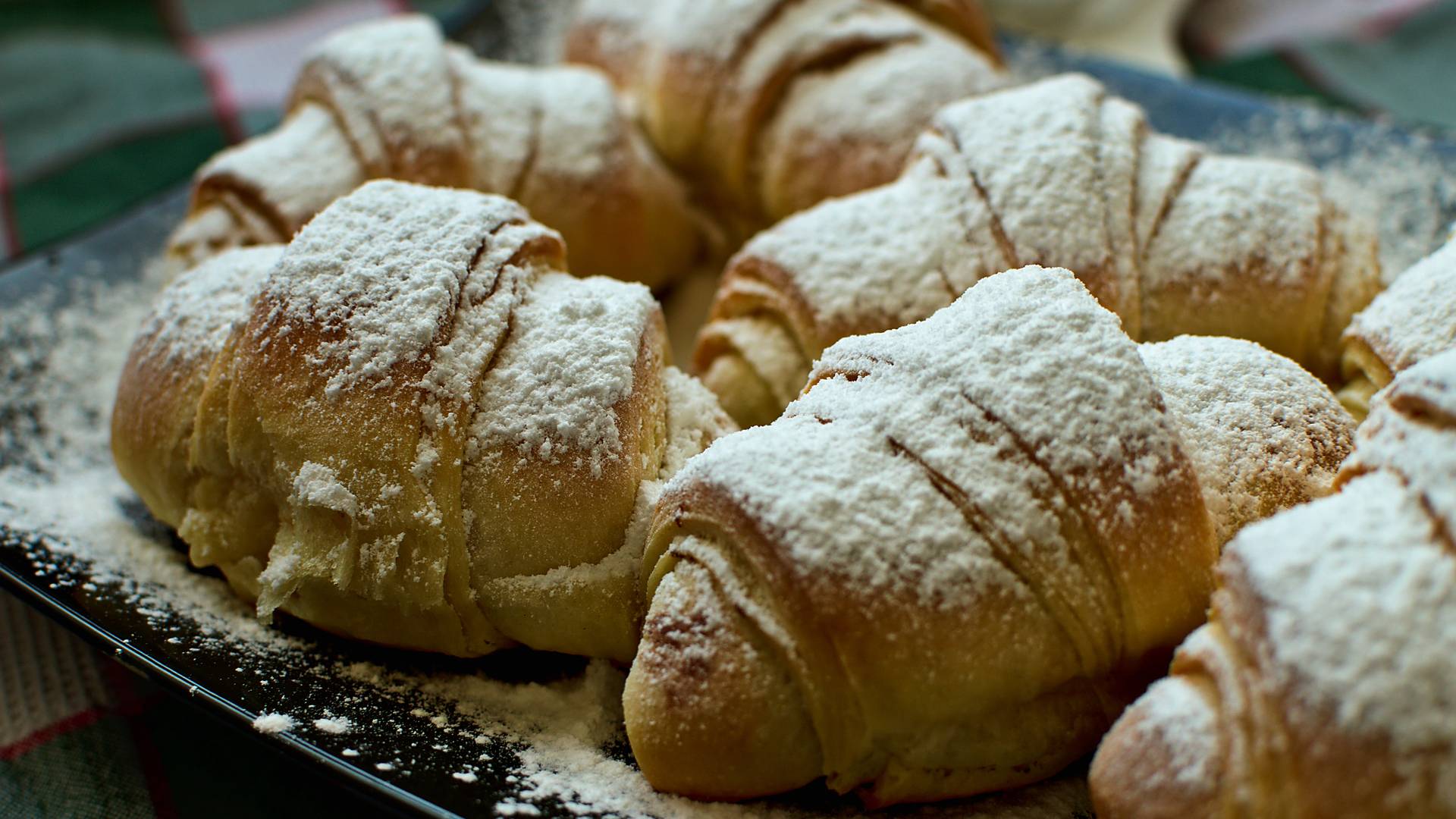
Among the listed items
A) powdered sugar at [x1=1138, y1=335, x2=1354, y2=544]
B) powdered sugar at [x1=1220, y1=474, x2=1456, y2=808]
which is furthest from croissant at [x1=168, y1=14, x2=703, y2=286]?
powdered sugar at [x1=1220, y1=474, x2=1456, y2=808]

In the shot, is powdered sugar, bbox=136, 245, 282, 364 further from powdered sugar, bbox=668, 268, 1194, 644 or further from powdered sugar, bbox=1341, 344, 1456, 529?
powdered sugar, bbox=1341, 344, 1456, 529

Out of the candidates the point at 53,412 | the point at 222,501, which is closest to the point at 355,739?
the point at 222,501

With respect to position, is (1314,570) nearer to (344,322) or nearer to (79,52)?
(344,322)

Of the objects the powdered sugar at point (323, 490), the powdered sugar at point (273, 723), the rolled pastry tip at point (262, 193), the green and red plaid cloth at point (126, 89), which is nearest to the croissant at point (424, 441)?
the powdered sugar at point (323, 490)

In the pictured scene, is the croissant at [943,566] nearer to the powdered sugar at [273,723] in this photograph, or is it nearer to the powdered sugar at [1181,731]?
the powdered sugar at [1181,731]

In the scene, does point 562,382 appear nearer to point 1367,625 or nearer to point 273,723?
point 273,723

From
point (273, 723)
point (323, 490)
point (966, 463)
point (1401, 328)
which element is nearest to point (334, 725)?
point (273, 723)
